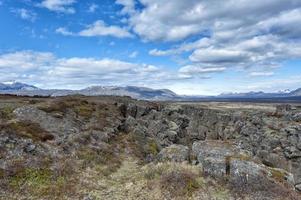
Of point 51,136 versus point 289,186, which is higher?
point 51,136

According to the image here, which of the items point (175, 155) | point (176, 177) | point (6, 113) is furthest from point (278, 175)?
point (6, 113)

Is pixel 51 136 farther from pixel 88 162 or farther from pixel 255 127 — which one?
pixel 255 127

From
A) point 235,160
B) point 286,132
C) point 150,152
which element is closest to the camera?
point 235,160

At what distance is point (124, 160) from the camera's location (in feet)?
150

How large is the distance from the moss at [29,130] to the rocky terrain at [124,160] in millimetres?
133

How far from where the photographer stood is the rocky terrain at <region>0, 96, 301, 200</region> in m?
31.2

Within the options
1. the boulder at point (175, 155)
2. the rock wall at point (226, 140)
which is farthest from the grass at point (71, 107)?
the boulder at point (175, 155)

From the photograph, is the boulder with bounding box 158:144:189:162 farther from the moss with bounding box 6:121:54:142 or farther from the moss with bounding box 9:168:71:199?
the moss with bounding box 6:121:54:142

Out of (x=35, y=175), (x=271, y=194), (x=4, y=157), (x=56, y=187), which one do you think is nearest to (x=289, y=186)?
(x=271, y=194)

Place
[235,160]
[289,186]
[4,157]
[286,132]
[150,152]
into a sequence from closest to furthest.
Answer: [289,186], [235,160], [4,157], [150,152], [286,132]

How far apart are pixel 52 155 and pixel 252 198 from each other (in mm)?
23659

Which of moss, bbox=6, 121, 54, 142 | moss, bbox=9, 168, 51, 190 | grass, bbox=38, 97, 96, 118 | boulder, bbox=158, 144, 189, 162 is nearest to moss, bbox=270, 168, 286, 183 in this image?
boulder, bbox=158, 144, 189, 162

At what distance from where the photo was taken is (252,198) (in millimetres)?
29938

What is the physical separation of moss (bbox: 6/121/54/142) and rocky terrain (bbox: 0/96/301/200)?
5.2 inches
